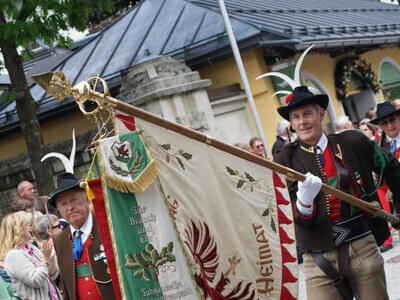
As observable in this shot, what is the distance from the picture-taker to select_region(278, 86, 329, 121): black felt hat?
4.70 m

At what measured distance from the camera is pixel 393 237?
11.0 m

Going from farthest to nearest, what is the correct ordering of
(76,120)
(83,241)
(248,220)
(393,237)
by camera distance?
(76,120), (393,237), (83,241), (248,220)

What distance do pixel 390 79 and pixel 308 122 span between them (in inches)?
697

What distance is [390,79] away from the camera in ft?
71.1

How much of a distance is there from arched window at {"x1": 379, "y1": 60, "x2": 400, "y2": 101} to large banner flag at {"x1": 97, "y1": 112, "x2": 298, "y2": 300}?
1673cm

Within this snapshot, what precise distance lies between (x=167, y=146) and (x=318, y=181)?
3.10ft

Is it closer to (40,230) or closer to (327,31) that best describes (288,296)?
(40,230)

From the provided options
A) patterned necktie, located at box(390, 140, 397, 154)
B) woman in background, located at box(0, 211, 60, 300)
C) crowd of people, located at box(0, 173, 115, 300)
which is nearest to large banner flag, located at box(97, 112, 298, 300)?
crowd of people, located at box(0, 173, 115, 300)

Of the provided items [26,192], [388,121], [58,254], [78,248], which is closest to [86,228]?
[78,248]

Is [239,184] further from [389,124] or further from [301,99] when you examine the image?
[389,124]

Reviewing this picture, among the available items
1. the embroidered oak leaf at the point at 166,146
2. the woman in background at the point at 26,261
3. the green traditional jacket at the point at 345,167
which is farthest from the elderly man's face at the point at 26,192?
the embroidered oak leaf at the point at 166,146

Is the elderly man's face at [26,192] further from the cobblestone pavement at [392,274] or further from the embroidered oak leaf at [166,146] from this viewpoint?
the embroidered oak leaf at [166,146]

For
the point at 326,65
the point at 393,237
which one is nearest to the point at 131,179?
the point at 393,237

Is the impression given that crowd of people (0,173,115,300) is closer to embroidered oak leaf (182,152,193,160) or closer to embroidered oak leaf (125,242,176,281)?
embroidered oak leaf (125,242,176,281)
